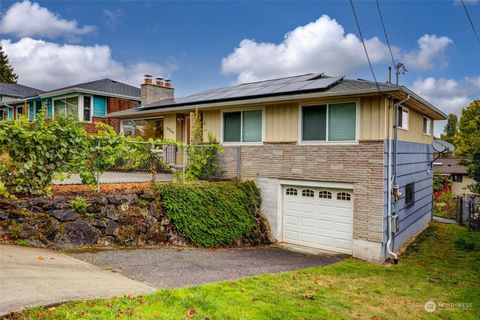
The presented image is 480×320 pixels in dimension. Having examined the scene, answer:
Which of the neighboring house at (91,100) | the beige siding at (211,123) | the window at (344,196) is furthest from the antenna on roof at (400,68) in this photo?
the neighboring house at (91,100)

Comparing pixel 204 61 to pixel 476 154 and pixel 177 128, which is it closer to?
pixel 177 128

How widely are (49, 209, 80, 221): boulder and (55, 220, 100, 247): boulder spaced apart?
12 cm

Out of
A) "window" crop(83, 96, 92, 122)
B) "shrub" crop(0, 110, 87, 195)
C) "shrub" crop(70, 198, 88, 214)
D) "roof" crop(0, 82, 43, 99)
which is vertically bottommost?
"shrub" crop(70, 198, 88, 214)

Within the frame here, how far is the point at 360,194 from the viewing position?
10.4 m

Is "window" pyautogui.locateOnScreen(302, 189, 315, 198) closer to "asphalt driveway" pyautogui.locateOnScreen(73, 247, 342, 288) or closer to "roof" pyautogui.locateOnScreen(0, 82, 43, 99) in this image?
"asphalt driveway" pyautogui.locateOnScreen(73, 247, 342, 288)

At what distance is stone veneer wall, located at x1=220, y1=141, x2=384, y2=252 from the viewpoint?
33.1 feet

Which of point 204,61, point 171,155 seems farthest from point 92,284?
point 204,61

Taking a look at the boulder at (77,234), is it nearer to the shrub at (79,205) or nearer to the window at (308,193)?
the shrub at (79,205)

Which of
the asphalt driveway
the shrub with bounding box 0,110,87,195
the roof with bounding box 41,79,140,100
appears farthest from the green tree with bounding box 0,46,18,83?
the asphalt driveway

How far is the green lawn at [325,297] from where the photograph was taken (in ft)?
15.6

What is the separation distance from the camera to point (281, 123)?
→ 12078 mm

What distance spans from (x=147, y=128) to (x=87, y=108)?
6.40 m

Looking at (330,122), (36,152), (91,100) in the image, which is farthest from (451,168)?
(36,152)

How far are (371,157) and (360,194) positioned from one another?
113 centimetres
